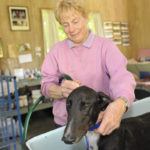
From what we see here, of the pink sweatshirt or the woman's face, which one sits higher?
the woman's face

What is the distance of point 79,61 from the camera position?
1011 mm

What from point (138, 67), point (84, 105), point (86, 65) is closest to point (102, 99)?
point (84, 105)

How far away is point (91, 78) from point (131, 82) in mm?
244

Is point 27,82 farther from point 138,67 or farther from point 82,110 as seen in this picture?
point 82,110

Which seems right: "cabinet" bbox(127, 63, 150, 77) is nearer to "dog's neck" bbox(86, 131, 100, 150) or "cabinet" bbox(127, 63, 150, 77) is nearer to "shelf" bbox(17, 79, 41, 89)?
"shelf" bbox(17, 79, 41, 89)

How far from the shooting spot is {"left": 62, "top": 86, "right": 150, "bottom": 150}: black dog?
2.20 ft

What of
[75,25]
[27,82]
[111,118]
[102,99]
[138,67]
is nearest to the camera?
[111,118]

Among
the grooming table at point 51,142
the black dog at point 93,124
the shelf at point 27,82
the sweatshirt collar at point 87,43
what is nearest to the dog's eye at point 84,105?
the black dog at point 93,124

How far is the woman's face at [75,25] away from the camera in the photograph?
96 centimetres

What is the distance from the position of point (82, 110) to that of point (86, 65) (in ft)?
1.15

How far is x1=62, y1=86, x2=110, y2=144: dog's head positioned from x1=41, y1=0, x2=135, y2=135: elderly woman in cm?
10

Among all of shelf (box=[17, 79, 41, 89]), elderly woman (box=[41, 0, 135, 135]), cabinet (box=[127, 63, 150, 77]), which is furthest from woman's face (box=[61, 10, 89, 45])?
cabinet (box=[127, 63, 150, 77])

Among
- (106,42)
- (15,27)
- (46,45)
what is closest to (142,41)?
(46,45)

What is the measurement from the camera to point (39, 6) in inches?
160
